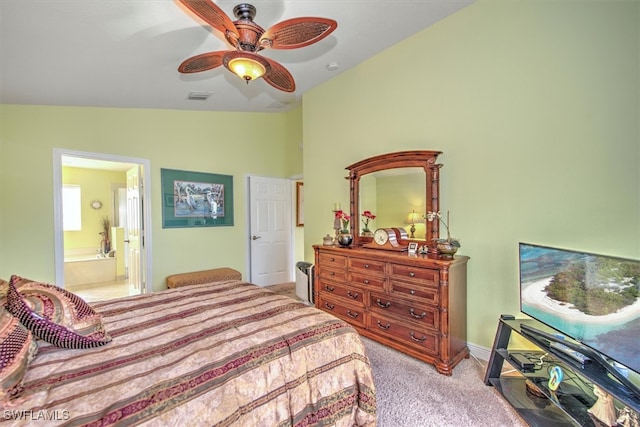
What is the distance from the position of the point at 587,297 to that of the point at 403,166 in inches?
69.5

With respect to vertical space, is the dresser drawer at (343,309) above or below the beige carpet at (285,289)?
above

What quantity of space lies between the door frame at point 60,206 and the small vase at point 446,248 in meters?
3.79

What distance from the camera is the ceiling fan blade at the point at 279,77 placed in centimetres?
202

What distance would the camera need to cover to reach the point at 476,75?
99.0 inches

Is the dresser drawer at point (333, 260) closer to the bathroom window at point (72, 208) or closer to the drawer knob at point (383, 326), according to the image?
the drawer knob at point (383, 326)

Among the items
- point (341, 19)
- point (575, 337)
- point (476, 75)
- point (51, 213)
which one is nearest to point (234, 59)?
point (341, 19)

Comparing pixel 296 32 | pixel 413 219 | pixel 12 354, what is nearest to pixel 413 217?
pixel 413 219

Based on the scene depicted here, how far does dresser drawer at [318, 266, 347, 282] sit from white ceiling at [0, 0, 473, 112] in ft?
7.87

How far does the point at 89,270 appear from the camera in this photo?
5305 millimetres

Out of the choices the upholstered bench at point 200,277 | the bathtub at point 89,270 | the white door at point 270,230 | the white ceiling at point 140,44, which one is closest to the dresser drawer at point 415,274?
the white ceiling at point 140,44

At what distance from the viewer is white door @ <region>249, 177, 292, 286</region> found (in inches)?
195

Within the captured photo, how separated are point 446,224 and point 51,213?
446cm

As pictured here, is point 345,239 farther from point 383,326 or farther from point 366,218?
point 383,326

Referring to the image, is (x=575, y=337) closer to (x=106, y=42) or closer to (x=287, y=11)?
(x=287, y=11)
